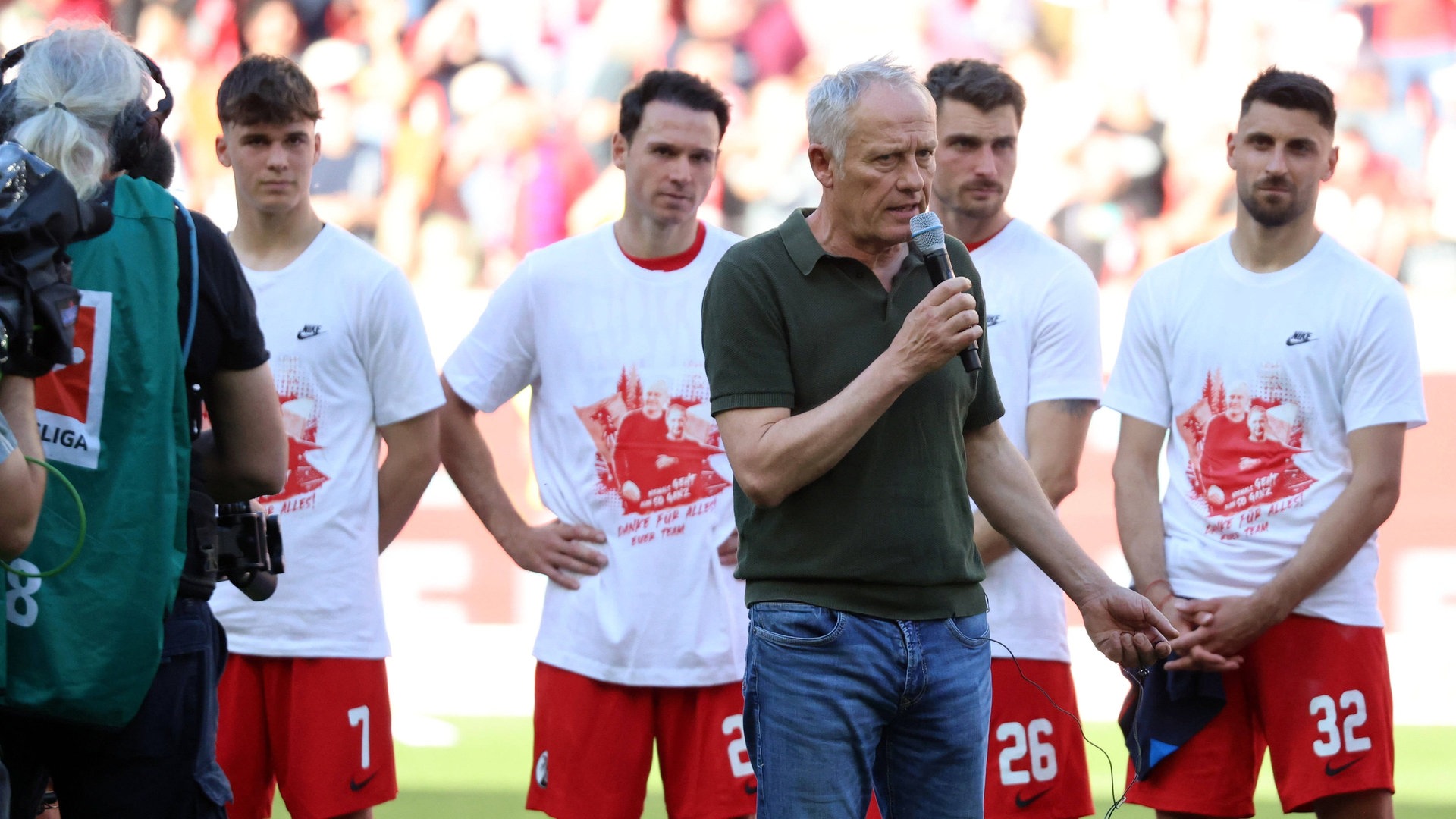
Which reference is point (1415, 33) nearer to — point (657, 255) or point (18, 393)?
point (657, 255)

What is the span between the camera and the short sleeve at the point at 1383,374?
3.68 meters


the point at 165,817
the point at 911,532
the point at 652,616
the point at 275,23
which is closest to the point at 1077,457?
the point at 652,616

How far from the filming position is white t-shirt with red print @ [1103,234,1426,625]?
12.2 ft

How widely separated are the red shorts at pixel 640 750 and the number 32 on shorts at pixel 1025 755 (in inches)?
23.0

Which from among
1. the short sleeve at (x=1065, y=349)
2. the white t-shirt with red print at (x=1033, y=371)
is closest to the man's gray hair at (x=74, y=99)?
the white t-shirt with red print at (x=1033, y=371)

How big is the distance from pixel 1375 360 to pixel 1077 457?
2.23 feet

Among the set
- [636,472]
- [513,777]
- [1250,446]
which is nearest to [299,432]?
[636,472]

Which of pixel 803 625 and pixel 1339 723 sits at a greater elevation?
pixel 803 625

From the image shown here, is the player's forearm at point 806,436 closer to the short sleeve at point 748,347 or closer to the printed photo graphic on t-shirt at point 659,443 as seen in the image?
the short sleeve at point 748,347

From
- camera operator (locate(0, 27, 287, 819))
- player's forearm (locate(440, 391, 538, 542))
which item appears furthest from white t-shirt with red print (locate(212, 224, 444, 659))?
camera operator (locate(0, 27, 287, 819))

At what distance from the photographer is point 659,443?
12.4ft

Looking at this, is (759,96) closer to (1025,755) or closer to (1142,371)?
(1142,371)

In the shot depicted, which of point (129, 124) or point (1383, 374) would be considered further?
point (1383, 374)

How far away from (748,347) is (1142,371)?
5.72 ft
